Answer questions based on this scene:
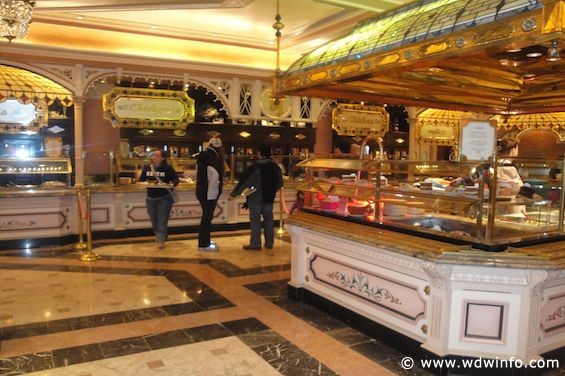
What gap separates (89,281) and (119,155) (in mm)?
3566

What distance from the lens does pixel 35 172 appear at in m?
7.43

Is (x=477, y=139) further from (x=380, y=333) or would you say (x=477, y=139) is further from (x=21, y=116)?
(x=21, y=116)

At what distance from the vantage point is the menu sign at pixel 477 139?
10.3ft

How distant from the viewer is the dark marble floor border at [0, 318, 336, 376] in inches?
123

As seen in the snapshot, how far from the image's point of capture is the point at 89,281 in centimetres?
514

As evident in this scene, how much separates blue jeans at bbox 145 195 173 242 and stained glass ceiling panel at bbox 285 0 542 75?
321 centimetres

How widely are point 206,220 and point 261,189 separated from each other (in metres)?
0.87

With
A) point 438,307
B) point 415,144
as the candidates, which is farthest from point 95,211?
point 415,144

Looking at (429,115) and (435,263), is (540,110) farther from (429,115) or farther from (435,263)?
(429,115)

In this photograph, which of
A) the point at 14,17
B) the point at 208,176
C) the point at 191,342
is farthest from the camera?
the point at 208,176

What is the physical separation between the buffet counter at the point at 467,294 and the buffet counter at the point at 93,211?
4.95m

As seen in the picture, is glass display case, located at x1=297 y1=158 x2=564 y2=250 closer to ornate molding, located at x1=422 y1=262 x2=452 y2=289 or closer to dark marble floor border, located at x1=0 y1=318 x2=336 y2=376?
ornate molding, located at x1=422 y1=262 x2=452 y2=289

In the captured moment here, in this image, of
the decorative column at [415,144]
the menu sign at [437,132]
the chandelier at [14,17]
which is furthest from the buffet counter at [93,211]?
the menu sign at [437,132]

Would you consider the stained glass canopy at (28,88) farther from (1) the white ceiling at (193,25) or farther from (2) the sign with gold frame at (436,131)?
(2) the sign with gold frame at (436,131)
